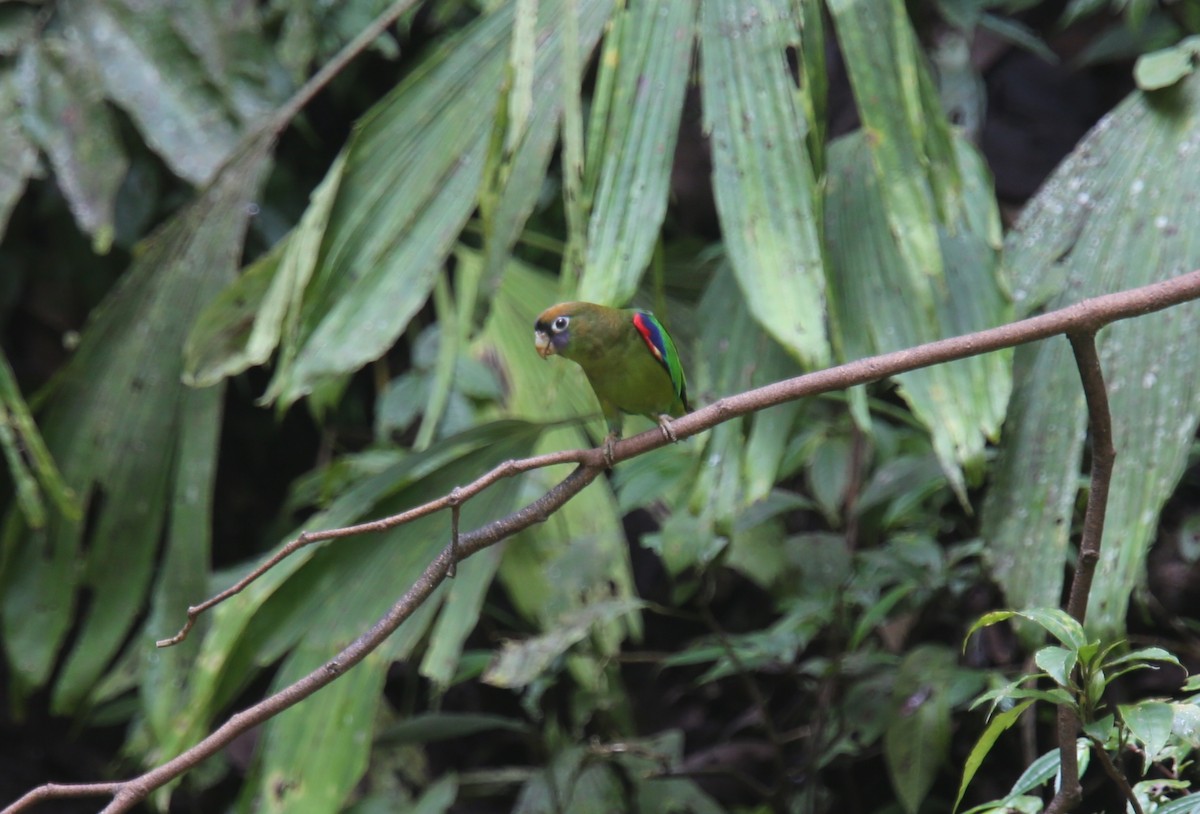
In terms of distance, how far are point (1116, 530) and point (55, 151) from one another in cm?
305

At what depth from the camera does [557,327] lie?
2.55m

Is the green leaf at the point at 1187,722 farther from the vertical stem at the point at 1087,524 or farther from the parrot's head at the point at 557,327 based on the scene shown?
the parrot's head at the point at 557,327

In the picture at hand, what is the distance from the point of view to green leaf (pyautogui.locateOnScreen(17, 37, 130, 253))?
11.6 ft

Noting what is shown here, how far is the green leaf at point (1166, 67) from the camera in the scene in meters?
2.58

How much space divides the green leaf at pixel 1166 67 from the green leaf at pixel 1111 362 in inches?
1.4

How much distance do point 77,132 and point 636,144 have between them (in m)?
2.06

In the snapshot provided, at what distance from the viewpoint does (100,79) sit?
3.68 m

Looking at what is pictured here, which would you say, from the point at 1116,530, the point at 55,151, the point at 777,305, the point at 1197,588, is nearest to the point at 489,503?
the point at 777,305

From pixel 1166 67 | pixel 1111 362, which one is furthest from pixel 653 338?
pixel 1166 67

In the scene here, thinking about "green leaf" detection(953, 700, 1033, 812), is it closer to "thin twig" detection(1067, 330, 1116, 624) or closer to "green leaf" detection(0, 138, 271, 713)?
"thin twig" detection(1067, 330, 1116, 624)

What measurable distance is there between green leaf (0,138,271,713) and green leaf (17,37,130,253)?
32 centimetres

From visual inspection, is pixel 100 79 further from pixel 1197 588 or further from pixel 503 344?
pixel 1197 588

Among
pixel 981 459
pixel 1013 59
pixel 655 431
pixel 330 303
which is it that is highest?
pixel 330 303

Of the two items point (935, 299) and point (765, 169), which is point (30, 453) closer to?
point (765, 169)
